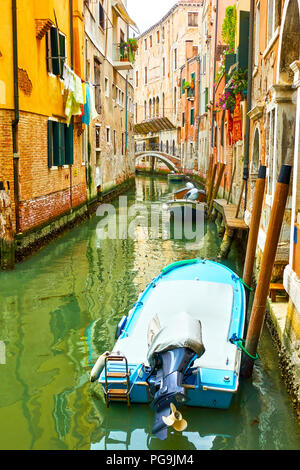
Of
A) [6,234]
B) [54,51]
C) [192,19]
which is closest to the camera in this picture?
[6,234]

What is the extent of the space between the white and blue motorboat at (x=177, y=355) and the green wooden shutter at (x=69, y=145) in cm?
764

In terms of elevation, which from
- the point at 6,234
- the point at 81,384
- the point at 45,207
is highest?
the point at 45,207

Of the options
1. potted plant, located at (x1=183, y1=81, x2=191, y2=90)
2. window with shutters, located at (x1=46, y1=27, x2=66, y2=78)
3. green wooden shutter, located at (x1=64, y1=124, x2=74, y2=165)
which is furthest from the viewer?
potted plant, located at (x1=183, y1=81, x2=191, y2=90)

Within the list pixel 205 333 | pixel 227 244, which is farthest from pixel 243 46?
pixel 205 333

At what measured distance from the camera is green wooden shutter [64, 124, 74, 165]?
40.5ft

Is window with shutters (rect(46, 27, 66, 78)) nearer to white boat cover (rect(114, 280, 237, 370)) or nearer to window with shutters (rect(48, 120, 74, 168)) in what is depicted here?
window with shutters (rect(48, 120, 74, 168))

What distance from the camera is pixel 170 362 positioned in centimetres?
372

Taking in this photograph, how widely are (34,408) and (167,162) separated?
32.5m

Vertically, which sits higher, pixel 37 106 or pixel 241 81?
pixel 241 81

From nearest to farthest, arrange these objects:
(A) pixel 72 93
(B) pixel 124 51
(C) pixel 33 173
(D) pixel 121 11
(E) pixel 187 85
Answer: (C) pixel 33 173 < (A) pixel 72 93 < (D) pixel 121 11 < (B) pixel 124 51 < (E) pixel 187 85

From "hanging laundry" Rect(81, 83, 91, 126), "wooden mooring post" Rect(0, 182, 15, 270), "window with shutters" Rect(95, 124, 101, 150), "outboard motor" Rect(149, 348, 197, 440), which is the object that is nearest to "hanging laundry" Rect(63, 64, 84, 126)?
"hanging laundry" Rect(81, 83, 91, 126)

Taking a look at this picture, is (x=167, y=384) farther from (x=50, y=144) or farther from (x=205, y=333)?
(x=50, y=144)

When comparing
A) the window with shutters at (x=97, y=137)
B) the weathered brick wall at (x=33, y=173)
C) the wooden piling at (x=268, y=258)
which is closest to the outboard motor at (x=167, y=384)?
the wooden piling at (x=268, y=258)

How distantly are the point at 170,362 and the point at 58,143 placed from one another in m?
8.39
